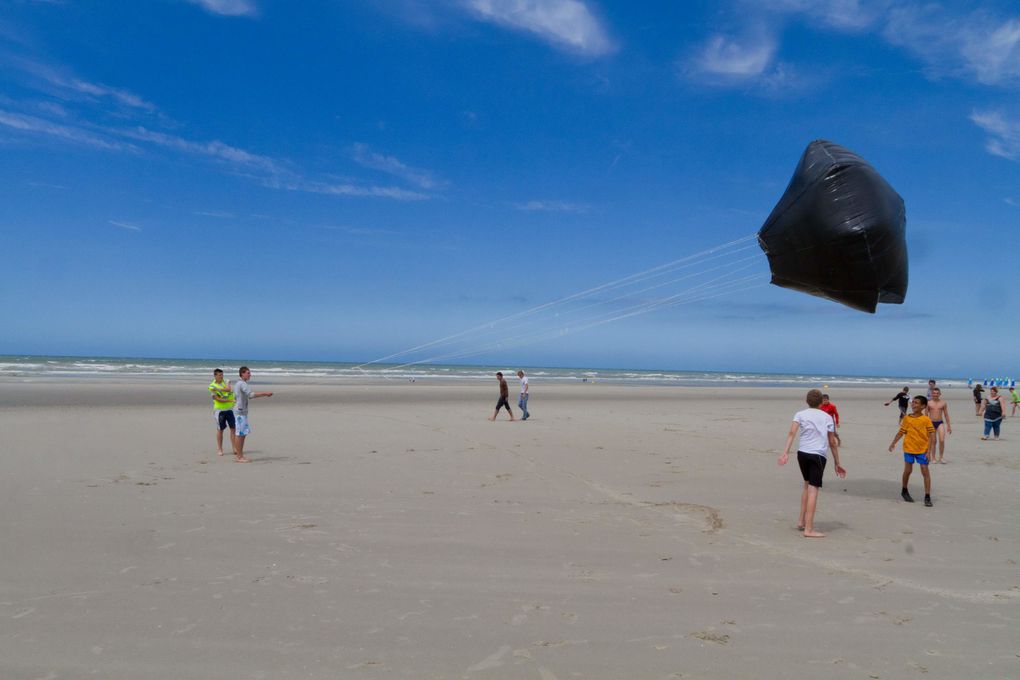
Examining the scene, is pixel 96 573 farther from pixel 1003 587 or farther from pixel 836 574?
pixel 1003 587

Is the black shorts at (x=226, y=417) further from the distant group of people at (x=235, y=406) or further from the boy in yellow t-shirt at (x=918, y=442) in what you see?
the boy in yellow t-shirt at (x=918, y=442)

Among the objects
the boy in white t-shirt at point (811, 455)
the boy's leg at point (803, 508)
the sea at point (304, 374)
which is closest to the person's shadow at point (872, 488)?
the boy's leg at point (803, 508)

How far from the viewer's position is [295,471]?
1011 cm

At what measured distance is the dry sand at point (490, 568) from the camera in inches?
158

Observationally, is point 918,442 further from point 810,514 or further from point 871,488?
point 810,514

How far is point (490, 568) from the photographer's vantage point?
5590 millimetres

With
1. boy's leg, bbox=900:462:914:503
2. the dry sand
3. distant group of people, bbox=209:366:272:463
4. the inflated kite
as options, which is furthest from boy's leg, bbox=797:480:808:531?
distant group of people, bbox=209:366:272:463

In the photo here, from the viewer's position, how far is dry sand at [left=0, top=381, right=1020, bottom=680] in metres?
4.02

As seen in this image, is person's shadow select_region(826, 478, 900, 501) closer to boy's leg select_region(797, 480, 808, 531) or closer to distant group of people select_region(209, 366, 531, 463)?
boy's leg select_region(797, 480, 808, 531)

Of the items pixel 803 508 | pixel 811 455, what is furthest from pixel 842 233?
pixel 803 508

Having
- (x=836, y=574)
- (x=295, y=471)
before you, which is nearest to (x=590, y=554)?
(x=836, y=574)

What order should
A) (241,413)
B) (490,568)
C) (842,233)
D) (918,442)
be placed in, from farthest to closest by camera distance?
(241,413), (918,442), (842,233), (490,568)

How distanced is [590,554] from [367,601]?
84.9 inches

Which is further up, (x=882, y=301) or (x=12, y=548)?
(x=882, y=301)
